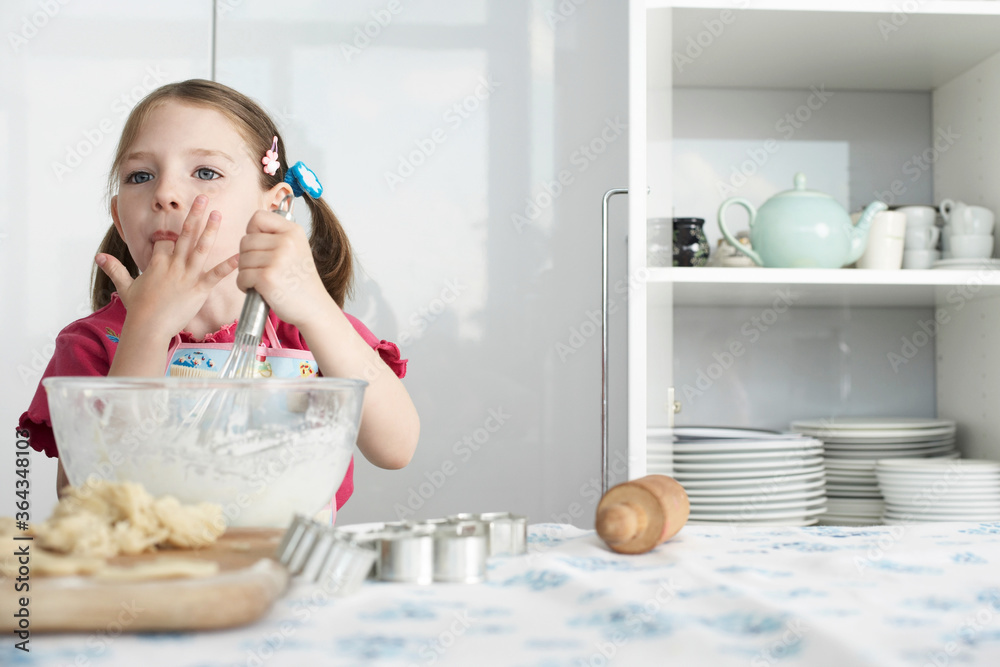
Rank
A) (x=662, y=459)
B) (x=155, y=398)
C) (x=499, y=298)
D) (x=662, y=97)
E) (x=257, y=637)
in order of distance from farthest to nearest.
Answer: (x=499, y=298), (x=662, y=97), (x=662, y=459), (x=155, y=398), (x=257, y=637)

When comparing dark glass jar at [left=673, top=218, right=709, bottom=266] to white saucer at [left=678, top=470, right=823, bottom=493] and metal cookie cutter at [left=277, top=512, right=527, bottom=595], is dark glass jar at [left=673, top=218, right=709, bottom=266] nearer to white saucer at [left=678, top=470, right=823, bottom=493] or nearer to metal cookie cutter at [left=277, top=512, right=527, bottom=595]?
white saucer at [left=678, top=470, right=823, bottom=493]

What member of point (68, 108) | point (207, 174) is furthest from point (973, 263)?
point (68, 108)

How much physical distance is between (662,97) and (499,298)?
1.85 ft

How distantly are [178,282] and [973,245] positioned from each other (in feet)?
3.87

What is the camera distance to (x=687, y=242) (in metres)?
1.24

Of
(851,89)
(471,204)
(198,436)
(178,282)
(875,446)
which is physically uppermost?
(851,89)

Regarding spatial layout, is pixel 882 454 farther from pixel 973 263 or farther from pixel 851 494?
pixel 973 263

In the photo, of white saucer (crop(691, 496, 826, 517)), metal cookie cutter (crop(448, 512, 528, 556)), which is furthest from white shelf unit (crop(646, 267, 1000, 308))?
metal cookie cutter (crop(448, 512, 528, 556))

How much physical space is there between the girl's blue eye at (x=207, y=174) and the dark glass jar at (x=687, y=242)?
693 mm

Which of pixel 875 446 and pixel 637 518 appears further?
pixel 875 446

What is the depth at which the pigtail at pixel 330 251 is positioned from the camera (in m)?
1.23

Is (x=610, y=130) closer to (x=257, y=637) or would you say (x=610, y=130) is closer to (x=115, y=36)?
(x=115, y=36)

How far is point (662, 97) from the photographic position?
1263 millimetres

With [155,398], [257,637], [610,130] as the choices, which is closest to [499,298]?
[610,130]
